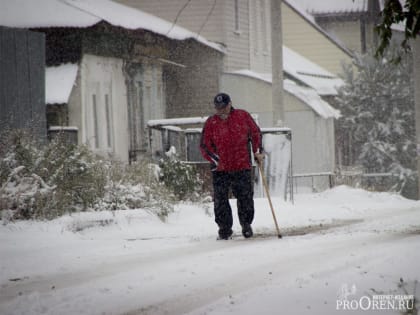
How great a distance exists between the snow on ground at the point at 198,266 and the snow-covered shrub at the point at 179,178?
105 cm

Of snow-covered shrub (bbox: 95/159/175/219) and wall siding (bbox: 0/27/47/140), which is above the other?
wall siding (bbox: 0/27/47/140)

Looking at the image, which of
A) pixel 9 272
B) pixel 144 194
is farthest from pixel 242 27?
pixel 9 272

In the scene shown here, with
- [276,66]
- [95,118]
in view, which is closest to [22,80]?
[95,118]

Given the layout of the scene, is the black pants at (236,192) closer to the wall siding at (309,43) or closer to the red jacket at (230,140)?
the red jacket at (230,140)

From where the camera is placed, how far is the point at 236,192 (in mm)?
11000

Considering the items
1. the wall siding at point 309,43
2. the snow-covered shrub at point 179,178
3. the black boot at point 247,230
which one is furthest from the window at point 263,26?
the black boot at point 247,230

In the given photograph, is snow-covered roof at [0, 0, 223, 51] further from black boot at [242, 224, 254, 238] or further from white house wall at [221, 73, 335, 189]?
black boot at [242, 224, 254, 238]

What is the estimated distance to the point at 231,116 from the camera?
35.5 ft

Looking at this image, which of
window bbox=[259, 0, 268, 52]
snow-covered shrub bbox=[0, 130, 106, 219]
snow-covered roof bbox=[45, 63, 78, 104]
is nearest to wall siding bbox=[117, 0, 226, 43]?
window bbox=[259, 0, 268, 52]

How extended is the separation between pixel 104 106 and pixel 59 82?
2436 mm

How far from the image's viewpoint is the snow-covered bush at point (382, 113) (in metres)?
27.7

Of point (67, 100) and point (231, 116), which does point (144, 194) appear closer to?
point (231, 116)

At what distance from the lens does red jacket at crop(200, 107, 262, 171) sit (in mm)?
10820

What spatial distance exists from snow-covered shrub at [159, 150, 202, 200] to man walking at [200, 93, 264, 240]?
3273mm
